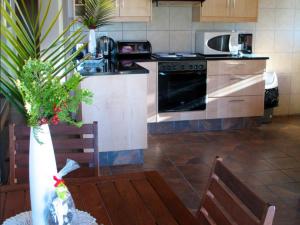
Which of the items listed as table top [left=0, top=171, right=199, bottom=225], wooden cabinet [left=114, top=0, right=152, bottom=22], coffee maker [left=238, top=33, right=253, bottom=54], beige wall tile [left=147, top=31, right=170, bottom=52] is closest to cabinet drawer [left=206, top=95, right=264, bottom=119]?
coffee maker [left=238, top=33, right=253, bottom=54]

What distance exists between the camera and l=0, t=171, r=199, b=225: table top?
1376 mm

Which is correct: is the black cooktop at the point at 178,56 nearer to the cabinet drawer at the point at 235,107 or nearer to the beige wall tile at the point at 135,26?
the beige wall tile at the point at 135,26

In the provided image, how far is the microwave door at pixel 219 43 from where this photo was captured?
5102mm

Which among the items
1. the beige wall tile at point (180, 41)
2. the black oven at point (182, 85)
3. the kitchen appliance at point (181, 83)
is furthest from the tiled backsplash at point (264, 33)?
the black oven at point (182, 85)

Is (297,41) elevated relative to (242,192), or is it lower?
elevated

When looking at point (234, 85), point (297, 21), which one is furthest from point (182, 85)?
point (297, 21)

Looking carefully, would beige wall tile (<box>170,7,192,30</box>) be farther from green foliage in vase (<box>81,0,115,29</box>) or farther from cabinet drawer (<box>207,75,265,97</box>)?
green foliage in vase (<box>81,0,115,29</box>)

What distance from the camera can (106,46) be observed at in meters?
4.96

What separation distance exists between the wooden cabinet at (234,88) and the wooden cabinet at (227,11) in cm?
58

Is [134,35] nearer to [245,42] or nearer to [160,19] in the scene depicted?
[160,19]

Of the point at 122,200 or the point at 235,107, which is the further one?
the point at 235,107

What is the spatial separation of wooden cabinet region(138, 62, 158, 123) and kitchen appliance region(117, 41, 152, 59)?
1.08 feet

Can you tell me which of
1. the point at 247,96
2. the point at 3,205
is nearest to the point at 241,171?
the point at 247,96

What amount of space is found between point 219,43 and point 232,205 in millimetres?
4031
